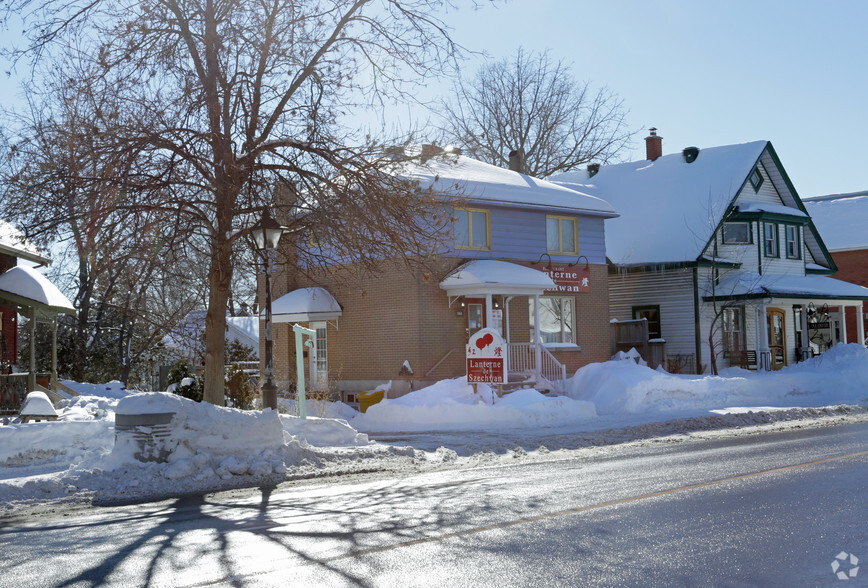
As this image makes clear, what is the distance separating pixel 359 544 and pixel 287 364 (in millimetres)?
22257

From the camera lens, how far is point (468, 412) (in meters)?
20.3

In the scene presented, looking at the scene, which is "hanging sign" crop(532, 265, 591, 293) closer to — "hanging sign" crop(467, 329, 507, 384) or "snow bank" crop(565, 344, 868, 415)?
"snow bank" crop(565, 344, 868, 415)

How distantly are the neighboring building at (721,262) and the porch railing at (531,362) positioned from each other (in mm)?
8082

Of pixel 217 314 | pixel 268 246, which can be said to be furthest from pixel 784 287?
pixel 268 246

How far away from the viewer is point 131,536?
8266mm

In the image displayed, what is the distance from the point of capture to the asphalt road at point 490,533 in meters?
6.41

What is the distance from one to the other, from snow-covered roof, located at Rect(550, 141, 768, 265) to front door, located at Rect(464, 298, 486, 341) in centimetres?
929

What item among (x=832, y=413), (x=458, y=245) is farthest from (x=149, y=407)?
(x=832, y=413)

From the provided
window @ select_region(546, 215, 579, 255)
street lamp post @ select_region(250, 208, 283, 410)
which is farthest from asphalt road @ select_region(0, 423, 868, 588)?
window @ select_region(546, 215, 579, 255)

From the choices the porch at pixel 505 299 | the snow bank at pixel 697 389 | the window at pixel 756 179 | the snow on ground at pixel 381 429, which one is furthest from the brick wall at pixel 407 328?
the window at pixel 756 179

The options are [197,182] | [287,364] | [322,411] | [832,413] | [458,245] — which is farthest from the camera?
[287,364]

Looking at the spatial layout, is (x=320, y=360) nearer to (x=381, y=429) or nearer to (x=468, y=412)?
(x=381, y=429)

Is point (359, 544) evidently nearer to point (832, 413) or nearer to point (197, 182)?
point (197, 182)

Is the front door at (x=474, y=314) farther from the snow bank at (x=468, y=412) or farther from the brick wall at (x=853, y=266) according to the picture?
the brick wall at (x=853, y=266)
